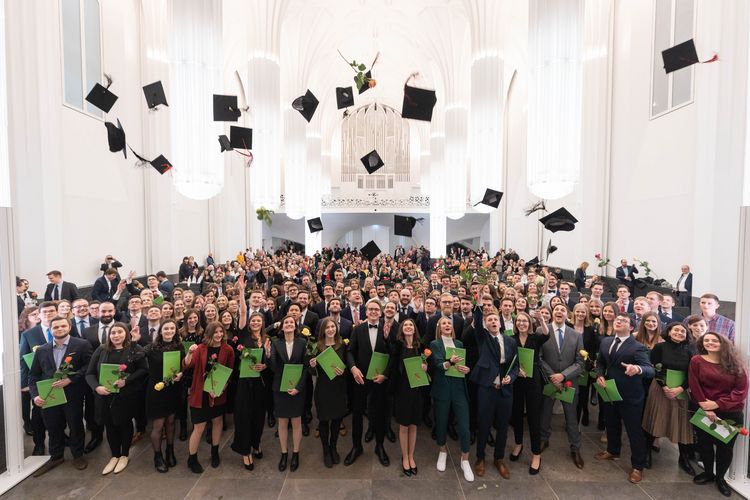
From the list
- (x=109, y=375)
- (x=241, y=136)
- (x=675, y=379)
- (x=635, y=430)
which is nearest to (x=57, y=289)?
(x=109, y=375)

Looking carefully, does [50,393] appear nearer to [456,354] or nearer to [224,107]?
[456,354]

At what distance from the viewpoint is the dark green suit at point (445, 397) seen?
354cm

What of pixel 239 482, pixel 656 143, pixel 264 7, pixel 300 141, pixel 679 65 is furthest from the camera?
pixel 300 141

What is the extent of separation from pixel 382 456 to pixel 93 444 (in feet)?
10.3

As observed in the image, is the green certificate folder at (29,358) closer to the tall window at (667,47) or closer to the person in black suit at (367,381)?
the person in black suit at (367,381)

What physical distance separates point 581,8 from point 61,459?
10.4 metres

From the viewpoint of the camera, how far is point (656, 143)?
29.9ft

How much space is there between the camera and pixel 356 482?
11.3 feet

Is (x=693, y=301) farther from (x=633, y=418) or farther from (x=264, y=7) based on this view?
(x=264, y=7)

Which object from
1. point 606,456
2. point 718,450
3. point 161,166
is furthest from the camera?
point 161,166

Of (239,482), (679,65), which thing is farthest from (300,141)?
(239,482)

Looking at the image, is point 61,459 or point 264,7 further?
point 264,7

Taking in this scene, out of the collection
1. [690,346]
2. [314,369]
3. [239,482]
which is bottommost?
[239,482]

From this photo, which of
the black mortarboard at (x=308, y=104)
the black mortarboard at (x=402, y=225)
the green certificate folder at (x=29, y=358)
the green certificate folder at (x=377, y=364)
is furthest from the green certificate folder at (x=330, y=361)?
the black mortarboard at (x=308, y=104)
